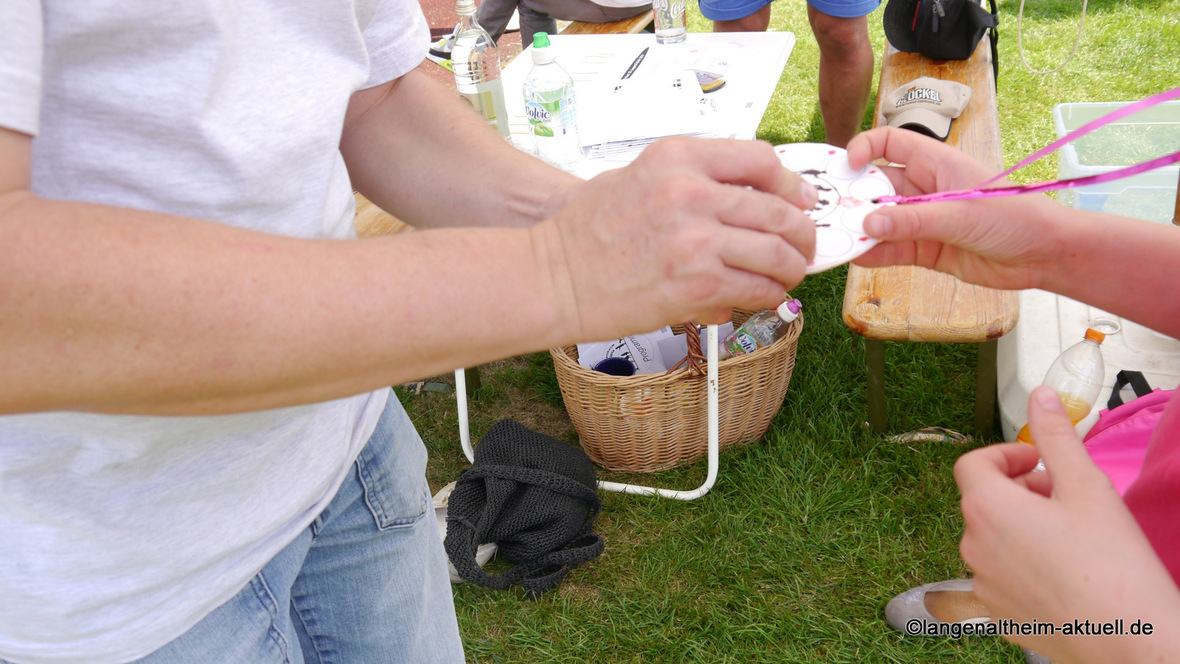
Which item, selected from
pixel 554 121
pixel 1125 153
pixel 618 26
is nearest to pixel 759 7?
pixel 618 26

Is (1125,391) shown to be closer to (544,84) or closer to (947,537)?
(947,537)

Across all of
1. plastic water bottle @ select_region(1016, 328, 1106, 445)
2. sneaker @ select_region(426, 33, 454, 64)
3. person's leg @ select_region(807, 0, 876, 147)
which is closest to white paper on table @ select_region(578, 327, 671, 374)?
plastic water bottle @ select_region(1016, 328, 1106, 445)

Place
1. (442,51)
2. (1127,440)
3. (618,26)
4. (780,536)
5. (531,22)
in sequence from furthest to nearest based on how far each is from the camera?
(531,22)
(618,26)
(442,51)
(780,536)
(1127,440)

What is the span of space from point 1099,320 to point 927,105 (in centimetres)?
92

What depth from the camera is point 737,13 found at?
3744mm

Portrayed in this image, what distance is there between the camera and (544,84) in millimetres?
2387

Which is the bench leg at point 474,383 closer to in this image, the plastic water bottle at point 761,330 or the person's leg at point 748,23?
the plastic water bottle at point 761,330

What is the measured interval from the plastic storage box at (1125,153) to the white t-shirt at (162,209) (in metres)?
2.78

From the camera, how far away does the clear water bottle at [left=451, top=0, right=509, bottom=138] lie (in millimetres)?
2621

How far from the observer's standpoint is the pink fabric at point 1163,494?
97 cm

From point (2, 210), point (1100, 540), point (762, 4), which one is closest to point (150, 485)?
point (2, 210)

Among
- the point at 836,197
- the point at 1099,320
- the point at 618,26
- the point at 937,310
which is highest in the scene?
the point at 836,197

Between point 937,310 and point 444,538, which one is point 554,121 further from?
point 444,538

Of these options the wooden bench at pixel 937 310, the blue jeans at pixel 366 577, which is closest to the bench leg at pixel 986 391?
the wooden bench at pixel 937 310
